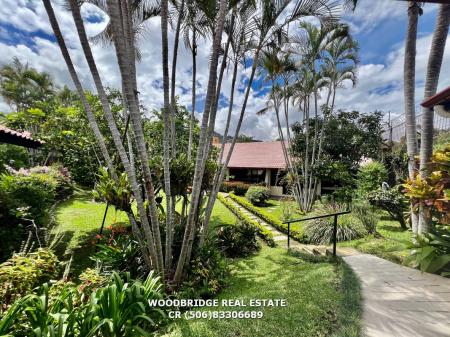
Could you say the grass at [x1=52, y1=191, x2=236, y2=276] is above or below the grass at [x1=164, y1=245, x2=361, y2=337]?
below

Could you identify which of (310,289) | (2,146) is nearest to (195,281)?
(310,289)

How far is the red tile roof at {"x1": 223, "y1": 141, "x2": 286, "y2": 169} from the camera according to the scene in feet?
57.0

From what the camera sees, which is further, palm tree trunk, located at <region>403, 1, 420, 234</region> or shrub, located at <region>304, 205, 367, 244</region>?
shrub, located at <region>304, 205, 367, 244</region>

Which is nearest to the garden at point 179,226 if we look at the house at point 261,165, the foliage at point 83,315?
the foliage at point 83,315

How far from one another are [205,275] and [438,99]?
5.23 m

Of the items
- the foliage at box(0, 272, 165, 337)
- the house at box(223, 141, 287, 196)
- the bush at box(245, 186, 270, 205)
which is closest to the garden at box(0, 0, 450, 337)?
the foliage at box(0, 272, 165, 337)

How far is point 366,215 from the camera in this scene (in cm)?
760

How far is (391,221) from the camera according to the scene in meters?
8.39

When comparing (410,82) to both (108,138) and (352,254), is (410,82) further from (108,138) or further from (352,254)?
(108,138)

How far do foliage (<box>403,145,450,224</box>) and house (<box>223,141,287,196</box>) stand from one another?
11456 mm

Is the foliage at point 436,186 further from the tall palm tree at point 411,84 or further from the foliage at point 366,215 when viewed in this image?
the foliage at point 366,215

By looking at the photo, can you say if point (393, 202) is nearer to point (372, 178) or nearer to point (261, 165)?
point (372, 178)

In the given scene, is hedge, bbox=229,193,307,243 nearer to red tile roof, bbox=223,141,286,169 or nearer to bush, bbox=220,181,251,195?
bush, bbox=220,181,251,195

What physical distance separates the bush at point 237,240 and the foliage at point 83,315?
390cm
